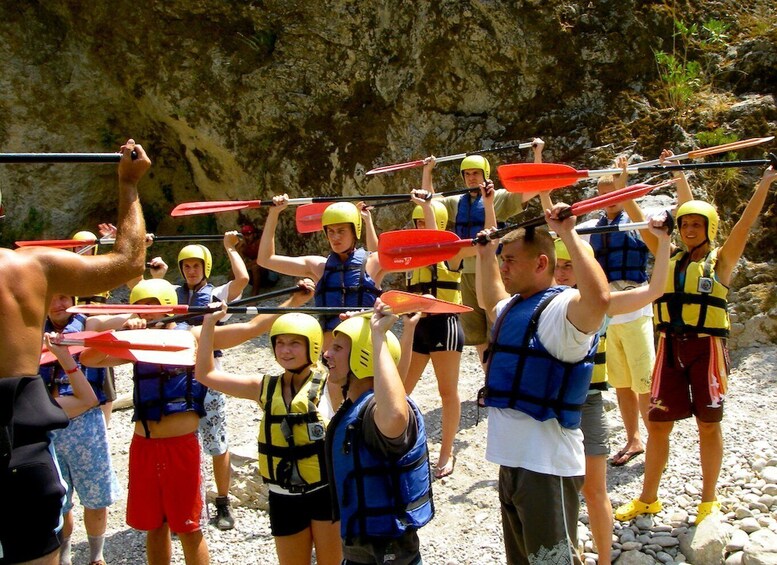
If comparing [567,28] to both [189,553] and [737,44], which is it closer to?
[737,44]

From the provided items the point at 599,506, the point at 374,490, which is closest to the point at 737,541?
the point at 599,506

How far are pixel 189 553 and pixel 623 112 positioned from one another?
20.5 feet

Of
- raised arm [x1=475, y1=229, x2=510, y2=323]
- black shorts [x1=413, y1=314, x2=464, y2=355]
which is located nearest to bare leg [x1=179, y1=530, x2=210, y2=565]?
raised arm [x1=475, y1=229, x2=510, y2=323]

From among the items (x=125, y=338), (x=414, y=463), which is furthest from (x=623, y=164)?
(x=125, y=338)

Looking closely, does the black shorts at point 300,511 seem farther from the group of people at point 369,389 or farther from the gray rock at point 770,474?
the gray rock at point 770,474

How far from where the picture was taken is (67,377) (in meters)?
4.52

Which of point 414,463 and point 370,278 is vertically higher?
point 370,278

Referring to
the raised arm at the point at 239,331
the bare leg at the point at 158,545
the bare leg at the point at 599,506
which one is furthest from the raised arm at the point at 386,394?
the bare leg at the point at 158,545

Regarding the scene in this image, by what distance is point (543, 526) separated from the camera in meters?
3.13

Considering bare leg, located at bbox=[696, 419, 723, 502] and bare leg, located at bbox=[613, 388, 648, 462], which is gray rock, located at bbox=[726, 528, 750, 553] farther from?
bare leg, located at bbox=[613, 388, 648, 462]

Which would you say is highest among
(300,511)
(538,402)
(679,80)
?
(679,80)

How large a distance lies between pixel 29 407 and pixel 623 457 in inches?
160

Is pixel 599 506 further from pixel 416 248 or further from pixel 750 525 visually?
pixel 416 248

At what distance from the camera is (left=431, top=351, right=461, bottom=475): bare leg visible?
216 inches
